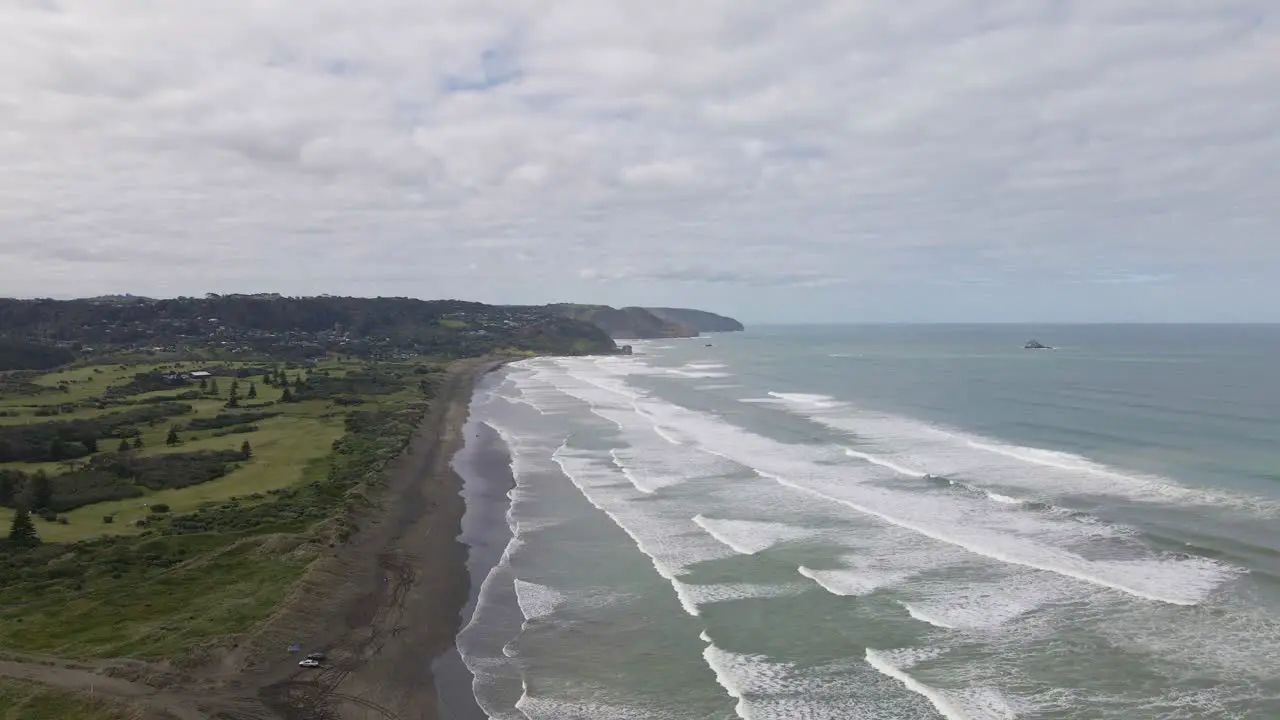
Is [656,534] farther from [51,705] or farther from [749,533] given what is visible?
[51,705]

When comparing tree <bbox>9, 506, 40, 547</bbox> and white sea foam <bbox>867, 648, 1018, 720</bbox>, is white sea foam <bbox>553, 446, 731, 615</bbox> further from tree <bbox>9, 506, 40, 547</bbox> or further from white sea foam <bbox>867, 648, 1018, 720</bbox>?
tree <bbox>9, 506, 40, 547</bbox>

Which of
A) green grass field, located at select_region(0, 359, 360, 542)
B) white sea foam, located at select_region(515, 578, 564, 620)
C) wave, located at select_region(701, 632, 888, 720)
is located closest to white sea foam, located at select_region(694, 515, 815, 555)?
white sea foam, located at select_region(515, 578, 564, 620)

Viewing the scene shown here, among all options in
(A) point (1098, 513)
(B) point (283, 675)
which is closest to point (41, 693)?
(B) point (283, 675)

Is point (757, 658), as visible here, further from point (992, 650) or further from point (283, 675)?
point (283, 675)

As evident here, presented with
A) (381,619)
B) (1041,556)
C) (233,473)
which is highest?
(1041,556)

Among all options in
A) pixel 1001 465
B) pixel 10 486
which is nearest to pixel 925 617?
pixel 1001 465

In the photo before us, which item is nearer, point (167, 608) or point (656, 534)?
point (167, 608)
